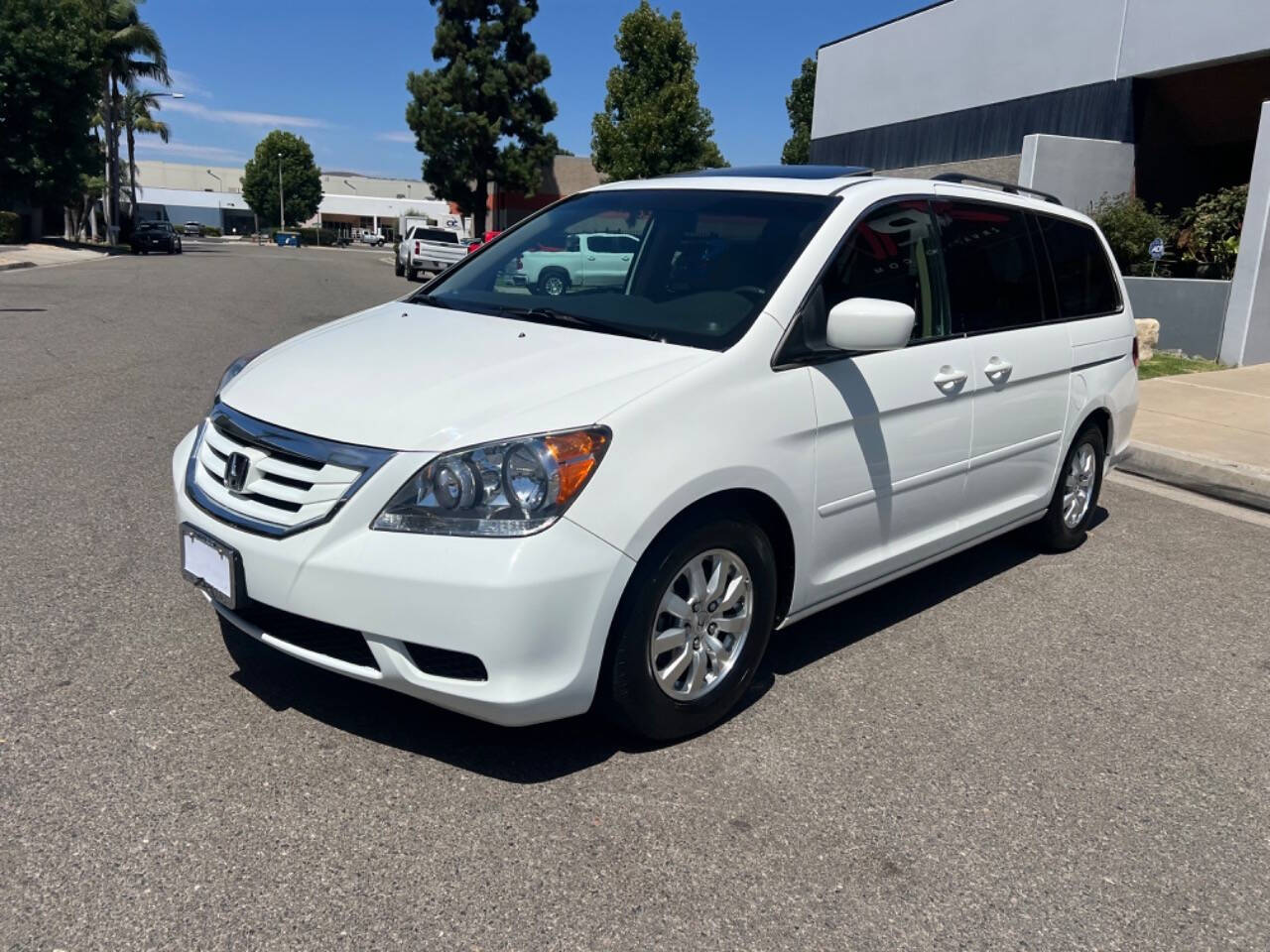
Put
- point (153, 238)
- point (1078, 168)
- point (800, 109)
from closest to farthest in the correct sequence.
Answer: point (1078, 168) < point (153, 238) < point (800, 109)

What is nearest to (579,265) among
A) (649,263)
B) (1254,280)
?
(649,263)

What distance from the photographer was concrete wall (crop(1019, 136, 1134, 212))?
15.9 metres

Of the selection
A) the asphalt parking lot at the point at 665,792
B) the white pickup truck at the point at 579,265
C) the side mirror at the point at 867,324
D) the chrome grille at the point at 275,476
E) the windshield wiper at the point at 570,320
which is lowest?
the asphalt parking lot at the point at 665,792

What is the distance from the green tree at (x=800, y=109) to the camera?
55.1 meters

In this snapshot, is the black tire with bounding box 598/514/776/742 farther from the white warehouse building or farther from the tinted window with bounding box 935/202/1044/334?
the white warehouse building

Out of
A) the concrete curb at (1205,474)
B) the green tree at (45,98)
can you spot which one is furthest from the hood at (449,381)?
the green tree at (45,98)

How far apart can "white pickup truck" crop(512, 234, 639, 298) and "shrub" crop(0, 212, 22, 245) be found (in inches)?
1613

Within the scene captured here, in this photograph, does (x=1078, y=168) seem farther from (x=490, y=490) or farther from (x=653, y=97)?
→ (x=653, y=97)

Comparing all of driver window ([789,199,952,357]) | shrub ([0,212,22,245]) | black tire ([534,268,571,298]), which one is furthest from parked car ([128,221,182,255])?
driver window ([789,199,952,357])

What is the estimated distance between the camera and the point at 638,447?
2930 mm

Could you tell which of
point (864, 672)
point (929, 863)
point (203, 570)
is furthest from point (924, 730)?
point (203, 570)

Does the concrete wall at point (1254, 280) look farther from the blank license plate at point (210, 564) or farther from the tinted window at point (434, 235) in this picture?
the tinted window at point (434, 235)

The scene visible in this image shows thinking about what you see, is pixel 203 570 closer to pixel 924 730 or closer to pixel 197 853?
pixel 197 853

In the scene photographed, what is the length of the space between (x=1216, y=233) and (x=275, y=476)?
14509 mm
